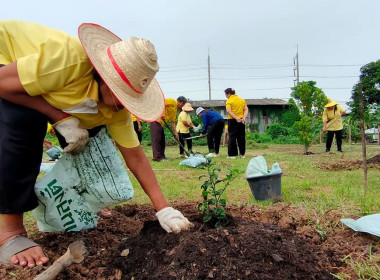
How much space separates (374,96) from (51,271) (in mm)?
30944

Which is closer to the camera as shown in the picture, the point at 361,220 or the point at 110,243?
the point at 361,220

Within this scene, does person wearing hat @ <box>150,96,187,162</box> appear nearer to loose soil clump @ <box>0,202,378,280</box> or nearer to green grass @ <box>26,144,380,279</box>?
green grass @ <box>26,144,380,279</box>

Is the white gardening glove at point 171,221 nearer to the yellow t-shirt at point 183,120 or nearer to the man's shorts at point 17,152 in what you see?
the man's shorts at point 17,152

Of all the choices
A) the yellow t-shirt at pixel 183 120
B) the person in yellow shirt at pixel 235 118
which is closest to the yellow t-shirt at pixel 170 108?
the yellow t-shirt at pixel 183 120

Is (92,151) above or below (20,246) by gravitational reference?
above

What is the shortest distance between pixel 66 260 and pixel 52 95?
826mm

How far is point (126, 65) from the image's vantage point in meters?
1.61

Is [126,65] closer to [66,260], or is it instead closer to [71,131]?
[71,131]

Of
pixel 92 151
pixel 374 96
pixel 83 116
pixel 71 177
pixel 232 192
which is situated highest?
pixel 374 96

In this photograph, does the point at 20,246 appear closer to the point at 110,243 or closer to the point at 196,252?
the point at 110,243

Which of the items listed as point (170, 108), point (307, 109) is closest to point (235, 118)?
point (170, 108)

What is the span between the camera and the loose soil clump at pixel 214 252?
150cm

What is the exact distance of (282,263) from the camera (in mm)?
1565

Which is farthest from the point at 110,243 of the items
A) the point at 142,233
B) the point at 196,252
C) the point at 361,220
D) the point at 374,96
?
the point at 374,96
